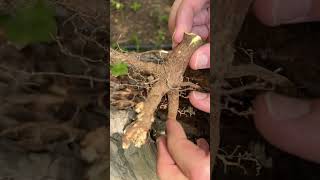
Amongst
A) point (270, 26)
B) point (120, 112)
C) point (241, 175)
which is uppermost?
point (270, 26)

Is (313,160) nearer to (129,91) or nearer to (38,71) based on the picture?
(129,91)

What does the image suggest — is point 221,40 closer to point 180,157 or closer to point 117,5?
point 180,157

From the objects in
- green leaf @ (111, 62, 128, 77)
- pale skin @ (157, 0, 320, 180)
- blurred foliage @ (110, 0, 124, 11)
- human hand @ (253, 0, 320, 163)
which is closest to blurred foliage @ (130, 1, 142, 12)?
blurred foliage @ (110, 0, 124, 11)

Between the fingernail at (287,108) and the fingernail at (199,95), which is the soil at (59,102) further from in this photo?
the fingernail at (287,108)

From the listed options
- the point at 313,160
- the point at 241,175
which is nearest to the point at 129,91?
the point at 241,175

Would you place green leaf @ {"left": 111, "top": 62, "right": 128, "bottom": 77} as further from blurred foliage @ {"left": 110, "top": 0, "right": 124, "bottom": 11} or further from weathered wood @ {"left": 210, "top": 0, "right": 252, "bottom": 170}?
blurred foliage @ {"left": 110, "top": 0, "right": 124, "bottom": 11}
